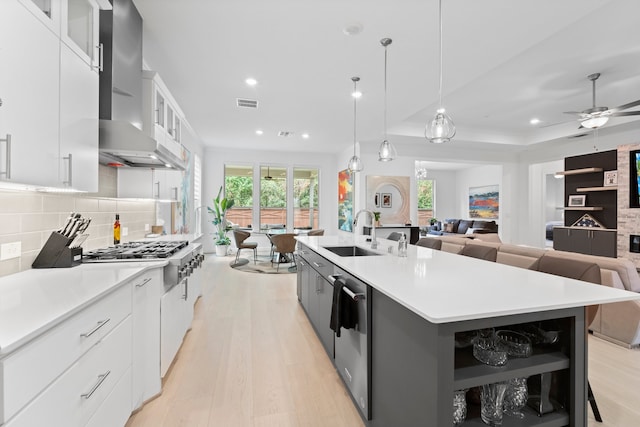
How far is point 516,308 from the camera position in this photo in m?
1.23

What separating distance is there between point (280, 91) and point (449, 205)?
1009 centimetres

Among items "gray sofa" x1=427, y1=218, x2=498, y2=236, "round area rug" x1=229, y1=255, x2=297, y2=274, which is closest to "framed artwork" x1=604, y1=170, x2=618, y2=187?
"gray sofa" x1=427, y1=218, x2=498, y2=236

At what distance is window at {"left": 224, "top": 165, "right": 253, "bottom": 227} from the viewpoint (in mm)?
8484

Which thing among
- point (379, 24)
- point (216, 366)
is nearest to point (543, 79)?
point (379, 24)

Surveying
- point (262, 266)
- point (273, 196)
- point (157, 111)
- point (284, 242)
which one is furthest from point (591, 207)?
point (157, 111)

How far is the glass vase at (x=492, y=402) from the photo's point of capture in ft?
4.42

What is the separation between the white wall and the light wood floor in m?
5.12

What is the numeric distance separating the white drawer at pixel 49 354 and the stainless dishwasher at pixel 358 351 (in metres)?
1.32

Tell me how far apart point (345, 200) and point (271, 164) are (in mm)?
2464

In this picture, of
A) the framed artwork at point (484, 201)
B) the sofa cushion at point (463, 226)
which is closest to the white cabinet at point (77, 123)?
A: the sofa cushion at point (463, 226)

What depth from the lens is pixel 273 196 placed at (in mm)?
8758

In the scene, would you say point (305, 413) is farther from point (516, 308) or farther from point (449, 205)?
point (449, 205)

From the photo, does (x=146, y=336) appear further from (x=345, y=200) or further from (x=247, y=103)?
(x=345, y=200)

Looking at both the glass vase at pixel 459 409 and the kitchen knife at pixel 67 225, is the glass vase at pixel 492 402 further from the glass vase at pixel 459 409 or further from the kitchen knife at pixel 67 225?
the kitchen knife at pixel 67 225
